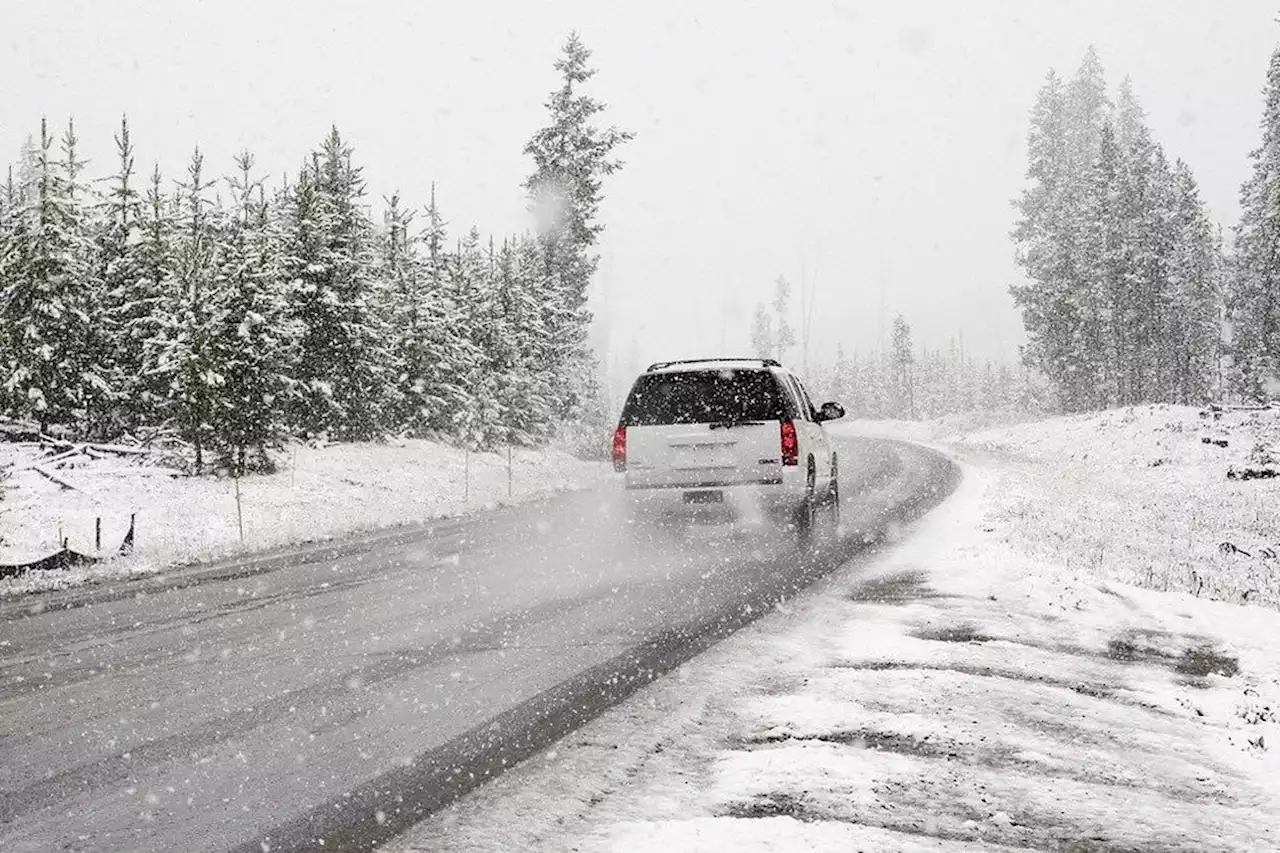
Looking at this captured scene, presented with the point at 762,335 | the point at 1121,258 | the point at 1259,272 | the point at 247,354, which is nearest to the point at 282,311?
the point at 247,354

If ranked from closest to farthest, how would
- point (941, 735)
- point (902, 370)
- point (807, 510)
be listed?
1. point (941, 735)
2. point (807, 510)
3. point (902, 370)

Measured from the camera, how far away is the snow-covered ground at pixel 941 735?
336cm

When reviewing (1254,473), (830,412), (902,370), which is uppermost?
(902,370)

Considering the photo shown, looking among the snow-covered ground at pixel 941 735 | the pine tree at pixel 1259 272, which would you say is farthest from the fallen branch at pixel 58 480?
the pine tree at pixel 1259 272

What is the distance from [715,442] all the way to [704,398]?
0.63m

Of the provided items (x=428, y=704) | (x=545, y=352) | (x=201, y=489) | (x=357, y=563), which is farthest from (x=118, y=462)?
(x=428, y=704)

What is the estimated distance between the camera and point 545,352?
38906mm

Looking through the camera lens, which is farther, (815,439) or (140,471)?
(140,471)

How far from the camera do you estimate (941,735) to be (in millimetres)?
4301

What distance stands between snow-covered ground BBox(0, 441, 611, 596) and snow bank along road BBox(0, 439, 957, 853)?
8.13 feet

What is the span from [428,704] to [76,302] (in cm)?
2645

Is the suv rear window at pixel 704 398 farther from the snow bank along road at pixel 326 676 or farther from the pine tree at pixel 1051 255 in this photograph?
the pine tree at pixel 1051 255

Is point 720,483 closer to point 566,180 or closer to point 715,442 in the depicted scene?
point 715,442

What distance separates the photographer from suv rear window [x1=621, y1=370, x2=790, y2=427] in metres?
11.5
